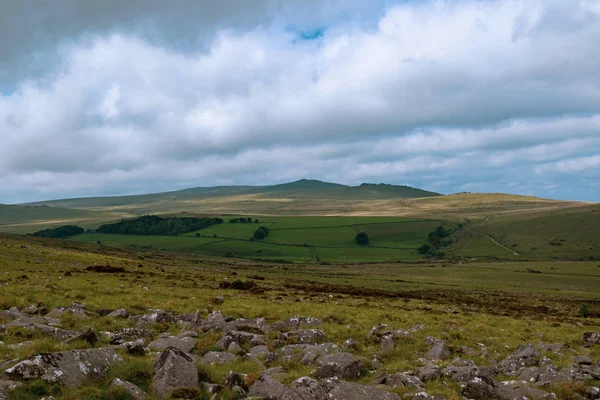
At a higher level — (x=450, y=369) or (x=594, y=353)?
(x=450, y=369)

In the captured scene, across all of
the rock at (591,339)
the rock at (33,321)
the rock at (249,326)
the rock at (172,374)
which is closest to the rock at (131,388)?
the rock at (172,374)

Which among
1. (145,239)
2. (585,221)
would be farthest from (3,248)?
(585,221)

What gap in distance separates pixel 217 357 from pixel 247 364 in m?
1.14

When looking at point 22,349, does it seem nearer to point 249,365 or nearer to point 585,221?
point 249,365

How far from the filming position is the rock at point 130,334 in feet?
53.4

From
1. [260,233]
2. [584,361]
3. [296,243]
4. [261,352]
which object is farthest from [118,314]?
[260,233]

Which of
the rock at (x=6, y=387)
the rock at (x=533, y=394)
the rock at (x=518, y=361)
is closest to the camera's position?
the rock at (x=6, y=387)

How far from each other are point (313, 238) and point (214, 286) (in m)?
137

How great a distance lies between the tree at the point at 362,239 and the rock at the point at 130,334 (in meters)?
159

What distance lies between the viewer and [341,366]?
1430 cm

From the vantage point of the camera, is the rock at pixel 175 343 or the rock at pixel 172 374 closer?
the rock at pixel 172 374

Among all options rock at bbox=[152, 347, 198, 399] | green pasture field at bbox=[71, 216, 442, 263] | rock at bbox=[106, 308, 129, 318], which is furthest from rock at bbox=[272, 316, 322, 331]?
green pasture field at bbox=[71, 216, 442, 263]

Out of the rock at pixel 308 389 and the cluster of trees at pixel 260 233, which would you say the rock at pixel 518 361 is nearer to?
the rock at pixel 308 389

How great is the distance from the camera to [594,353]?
22203 mm
